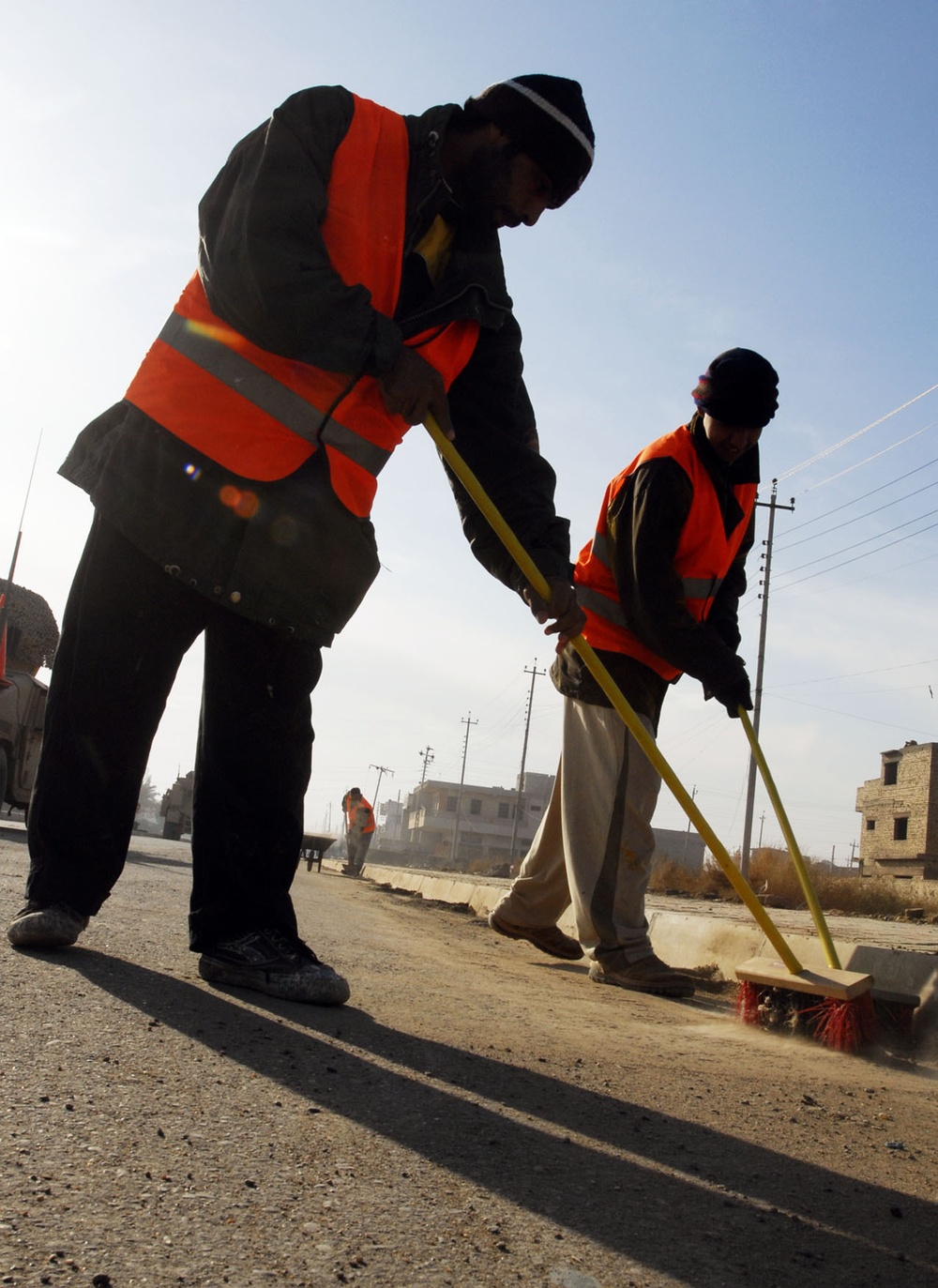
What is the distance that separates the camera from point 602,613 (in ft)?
13.4

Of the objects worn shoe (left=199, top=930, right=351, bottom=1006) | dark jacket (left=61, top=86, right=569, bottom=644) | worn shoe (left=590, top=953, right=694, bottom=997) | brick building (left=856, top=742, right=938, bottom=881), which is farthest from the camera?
brick building (left=856, top=742, right=938, bottom=881)

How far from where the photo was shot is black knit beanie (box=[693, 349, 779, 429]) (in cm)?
399

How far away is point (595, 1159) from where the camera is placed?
1.42 meters

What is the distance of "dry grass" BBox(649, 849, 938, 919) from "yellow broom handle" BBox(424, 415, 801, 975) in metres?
7.85

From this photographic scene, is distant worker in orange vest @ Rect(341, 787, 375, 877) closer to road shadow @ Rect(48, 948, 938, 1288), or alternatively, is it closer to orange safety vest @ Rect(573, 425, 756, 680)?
orange safety vest @ Rect(573, 425, 756, 680)

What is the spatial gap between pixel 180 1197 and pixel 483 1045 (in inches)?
42.4

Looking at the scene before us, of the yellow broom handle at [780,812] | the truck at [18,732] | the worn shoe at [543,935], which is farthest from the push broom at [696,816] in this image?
the truck at [18,732]

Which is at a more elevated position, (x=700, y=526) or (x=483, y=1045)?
(x=700, y=526)

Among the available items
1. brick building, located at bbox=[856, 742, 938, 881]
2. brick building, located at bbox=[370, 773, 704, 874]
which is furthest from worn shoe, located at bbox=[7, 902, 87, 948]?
brick building, located at bbox=[370, 773, 704, 874]

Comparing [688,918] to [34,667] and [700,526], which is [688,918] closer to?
[700,526]

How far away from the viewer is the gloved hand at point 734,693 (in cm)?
397

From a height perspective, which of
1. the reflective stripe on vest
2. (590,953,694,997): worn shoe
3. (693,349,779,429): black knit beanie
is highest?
(693,349,779,429): black knit beanie

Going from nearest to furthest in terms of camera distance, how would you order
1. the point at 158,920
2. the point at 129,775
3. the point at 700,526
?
the point at 129,775 < the point at 158,920 < the point at 700,526

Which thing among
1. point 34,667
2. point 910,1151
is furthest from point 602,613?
point 34,667
